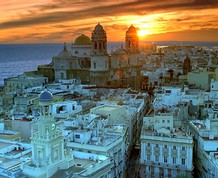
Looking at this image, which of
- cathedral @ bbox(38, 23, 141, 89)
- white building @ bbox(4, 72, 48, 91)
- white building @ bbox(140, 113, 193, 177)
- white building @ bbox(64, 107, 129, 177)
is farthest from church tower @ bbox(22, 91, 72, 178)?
white building @ bbox(4, 72, 48, 91)

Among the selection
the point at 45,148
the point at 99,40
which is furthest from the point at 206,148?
the point at 99,40

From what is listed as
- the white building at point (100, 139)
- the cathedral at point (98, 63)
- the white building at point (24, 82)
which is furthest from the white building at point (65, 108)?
the white building at point (24, 82)

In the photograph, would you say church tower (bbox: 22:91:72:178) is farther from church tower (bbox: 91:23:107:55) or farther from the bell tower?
church tower (bbox: 91:23:107:55)

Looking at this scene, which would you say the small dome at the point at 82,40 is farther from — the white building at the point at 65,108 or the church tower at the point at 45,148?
the church tower at the point at 45,148

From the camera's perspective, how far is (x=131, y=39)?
239 feet

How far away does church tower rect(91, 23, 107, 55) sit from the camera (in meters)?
63.7

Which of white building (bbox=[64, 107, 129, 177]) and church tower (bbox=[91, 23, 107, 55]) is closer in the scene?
white building (bbox=[64, 107, 129, 177])

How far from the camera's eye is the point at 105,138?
101 ft

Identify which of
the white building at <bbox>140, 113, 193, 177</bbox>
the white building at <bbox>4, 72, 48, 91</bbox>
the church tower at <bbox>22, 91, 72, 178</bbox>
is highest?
the white building at <bbox>4, 72, 48, 91</bbox>

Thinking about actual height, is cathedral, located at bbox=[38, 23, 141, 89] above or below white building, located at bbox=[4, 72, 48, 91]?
above

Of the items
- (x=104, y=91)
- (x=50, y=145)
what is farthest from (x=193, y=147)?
(x=104, y=91)

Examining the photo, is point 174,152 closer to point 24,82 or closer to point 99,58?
point 99,58

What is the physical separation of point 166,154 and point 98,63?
35035 millimetres

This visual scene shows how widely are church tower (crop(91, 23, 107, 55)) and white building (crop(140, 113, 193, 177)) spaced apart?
1318 inches
